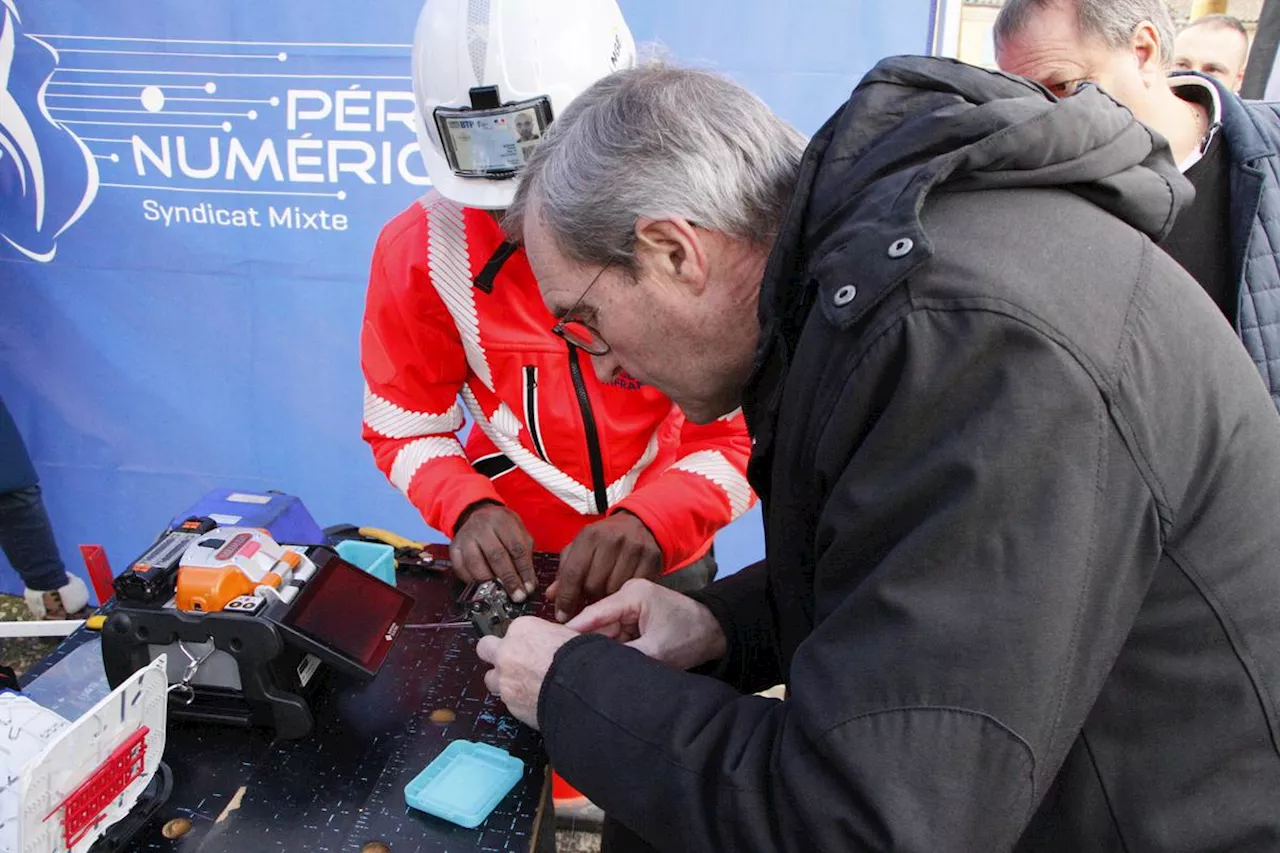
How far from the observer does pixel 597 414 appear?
1813mm

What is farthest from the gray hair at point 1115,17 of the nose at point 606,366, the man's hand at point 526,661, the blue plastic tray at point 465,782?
the blue plastic tray at point 465,782

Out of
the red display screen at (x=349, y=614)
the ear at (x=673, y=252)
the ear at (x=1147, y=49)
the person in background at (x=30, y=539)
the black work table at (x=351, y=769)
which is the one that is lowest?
the person in background at (x=30, y=539)

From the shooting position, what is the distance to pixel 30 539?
3314mm

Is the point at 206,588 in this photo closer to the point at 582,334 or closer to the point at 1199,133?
the point at 582,334

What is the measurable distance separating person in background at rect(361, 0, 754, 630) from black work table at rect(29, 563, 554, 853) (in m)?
0.30

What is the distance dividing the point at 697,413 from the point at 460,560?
0.60 metres

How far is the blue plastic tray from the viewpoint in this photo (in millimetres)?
1060

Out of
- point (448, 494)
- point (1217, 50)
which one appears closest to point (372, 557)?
point (448, 494)

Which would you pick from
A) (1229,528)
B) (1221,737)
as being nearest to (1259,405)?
(1229,528)

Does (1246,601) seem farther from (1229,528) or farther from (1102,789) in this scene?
(1102,789)

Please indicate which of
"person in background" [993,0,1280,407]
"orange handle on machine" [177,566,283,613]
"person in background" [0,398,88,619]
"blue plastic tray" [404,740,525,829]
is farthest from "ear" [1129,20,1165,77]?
"person in background" [0,398,88,619]

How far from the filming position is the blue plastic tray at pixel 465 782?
3.48 ft

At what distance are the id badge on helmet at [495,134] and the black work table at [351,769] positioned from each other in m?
0.87

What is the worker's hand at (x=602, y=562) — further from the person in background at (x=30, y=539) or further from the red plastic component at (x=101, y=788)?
the person in background at (x=30, y=539)
